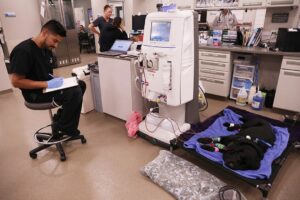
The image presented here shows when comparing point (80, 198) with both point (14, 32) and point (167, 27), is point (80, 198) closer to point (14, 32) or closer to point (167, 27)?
point (167, 27)

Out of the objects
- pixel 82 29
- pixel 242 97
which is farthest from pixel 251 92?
pixel 82 29

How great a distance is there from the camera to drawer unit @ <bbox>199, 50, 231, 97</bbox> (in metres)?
3.41

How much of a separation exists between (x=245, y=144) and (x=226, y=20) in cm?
270

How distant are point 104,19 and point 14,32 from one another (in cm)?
266

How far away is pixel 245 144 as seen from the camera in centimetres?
191

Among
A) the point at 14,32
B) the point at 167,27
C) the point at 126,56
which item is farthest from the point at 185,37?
the point at 14,32

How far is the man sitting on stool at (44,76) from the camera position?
189 centimetres

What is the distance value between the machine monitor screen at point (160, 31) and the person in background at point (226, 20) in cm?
217

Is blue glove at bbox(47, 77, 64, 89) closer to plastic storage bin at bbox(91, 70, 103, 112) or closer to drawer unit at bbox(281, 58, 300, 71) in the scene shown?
plastic storage bin at bbox(91, 70, 103, 112)

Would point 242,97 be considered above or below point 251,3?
below

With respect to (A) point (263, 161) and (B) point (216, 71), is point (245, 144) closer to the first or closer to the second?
(A) point (263, 161)

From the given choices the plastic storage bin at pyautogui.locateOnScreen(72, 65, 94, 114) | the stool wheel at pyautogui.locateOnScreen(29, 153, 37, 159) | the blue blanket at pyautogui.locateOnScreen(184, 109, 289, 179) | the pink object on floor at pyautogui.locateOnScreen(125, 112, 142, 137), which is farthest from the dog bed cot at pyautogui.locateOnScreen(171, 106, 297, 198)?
the plastic storage bin at pyautogui.locateOnScreen(72, 65, 94, 114)

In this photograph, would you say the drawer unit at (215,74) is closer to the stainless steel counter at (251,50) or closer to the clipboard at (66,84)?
the stainless steel counter at (251,50)

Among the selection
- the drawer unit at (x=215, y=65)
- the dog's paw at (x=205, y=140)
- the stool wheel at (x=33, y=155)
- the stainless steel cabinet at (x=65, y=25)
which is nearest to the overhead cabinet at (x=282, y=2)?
the drawer unit at (x=215, y=65)
